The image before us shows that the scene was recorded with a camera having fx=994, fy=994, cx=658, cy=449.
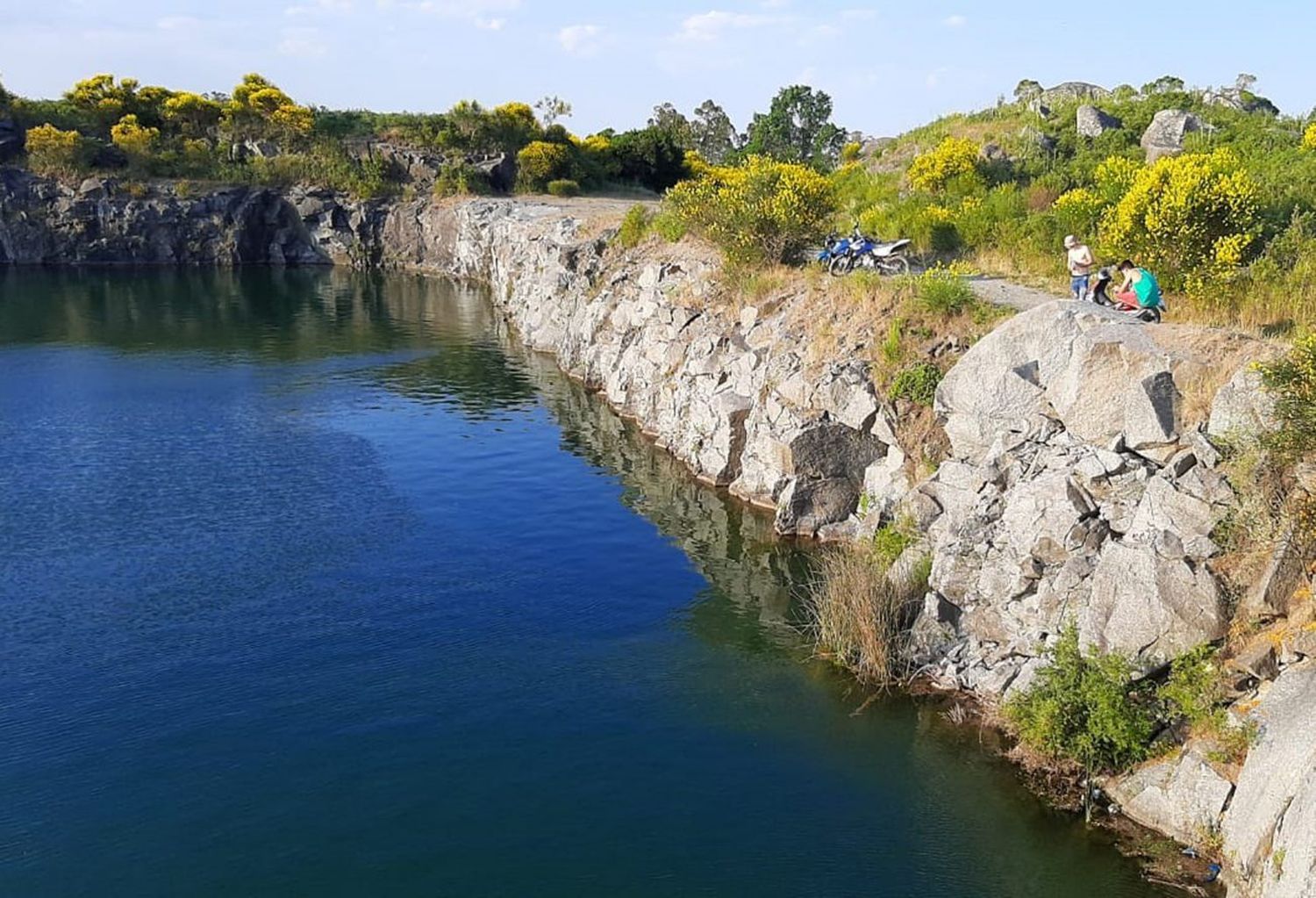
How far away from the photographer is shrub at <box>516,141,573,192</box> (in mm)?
86750

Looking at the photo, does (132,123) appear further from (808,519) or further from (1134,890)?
(1134,890)

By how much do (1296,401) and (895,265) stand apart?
17.8 m

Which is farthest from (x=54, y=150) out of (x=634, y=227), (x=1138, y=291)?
(x=1138, y=291)

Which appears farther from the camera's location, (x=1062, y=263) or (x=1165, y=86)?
(x=1165, y=86)

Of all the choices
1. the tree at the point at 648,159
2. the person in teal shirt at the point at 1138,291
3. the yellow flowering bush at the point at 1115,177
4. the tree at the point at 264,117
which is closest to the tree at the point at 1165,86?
the yellow flowering bush at the point at 1115,177

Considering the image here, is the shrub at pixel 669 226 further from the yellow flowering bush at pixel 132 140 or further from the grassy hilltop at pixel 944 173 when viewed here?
the yellow flowering bush at pixel 132 140

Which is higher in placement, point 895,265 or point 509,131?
point 509,131

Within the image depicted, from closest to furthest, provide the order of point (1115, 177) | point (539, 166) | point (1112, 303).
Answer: point (1112, 303) → point (1115, 177) → point (539, 166)

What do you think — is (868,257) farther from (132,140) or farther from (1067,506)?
(132,140)

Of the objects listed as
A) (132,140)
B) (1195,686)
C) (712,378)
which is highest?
(132,140)

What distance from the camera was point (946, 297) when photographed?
25.0 m

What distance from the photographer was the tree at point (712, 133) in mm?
134875

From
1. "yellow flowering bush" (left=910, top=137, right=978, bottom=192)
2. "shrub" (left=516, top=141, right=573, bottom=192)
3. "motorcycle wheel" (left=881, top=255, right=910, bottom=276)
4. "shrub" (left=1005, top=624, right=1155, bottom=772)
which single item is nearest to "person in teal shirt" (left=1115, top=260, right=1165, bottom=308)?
"shrub" (left=1005, top=624, right=1155, bottom=772)

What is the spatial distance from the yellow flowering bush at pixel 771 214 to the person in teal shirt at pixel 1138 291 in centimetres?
1345
